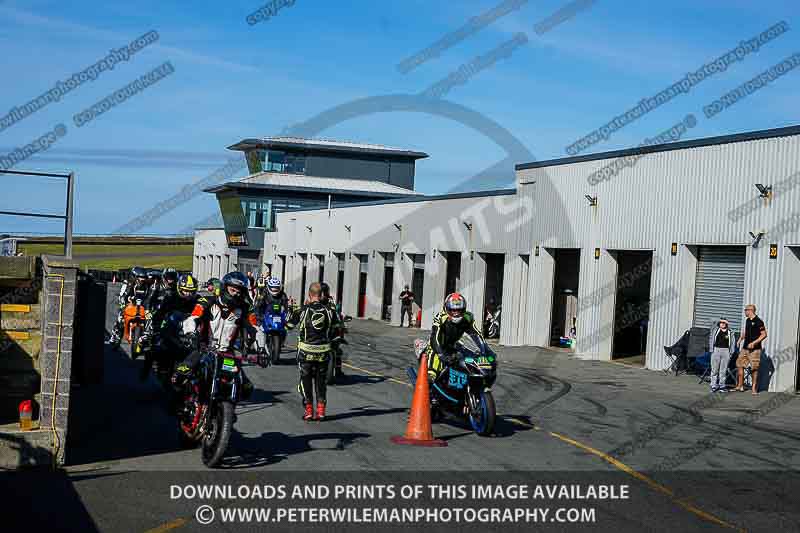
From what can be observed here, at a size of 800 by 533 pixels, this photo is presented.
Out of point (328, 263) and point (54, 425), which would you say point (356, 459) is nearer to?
point (54, 425)

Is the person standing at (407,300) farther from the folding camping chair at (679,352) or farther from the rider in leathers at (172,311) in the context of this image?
the rider in leathers at (172,311)

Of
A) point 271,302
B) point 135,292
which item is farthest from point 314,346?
point 135,292

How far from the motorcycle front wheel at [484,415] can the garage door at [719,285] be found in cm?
1241

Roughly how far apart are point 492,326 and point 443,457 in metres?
25.9

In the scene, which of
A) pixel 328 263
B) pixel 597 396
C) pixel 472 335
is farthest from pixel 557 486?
pixel 328 263

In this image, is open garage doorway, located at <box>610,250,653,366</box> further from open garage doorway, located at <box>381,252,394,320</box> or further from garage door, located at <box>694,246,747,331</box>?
open garage doorway, located at <box>381,252,394,320</box>

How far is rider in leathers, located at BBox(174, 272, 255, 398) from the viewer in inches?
405

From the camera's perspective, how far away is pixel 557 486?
9602 mm

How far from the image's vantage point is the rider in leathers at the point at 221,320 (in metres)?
10.3

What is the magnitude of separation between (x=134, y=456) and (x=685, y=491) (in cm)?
558

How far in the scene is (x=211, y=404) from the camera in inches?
389

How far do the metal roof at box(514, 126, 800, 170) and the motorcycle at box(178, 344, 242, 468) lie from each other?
51.4ft

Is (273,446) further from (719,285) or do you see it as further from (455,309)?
(719,285)

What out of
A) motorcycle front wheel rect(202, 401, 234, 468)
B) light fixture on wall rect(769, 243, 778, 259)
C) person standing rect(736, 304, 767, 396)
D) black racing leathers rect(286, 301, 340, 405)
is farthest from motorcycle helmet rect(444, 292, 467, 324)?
light fixture on wall rect(769, 243, 778, 259)
